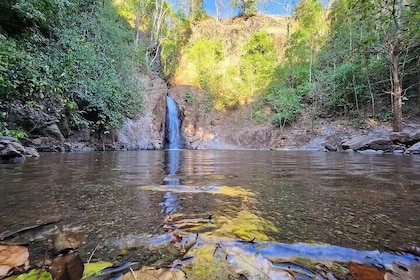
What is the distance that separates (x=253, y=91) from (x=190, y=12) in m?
12.1

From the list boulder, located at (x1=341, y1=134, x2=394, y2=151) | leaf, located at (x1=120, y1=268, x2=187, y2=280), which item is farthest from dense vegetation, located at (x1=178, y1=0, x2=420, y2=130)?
leaf, located at (x1=120, y1=268, x2=187, y2=280)

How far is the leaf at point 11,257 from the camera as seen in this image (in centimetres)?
64

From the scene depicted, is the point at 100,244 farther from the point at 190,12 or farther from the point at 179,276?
the point at 190,12

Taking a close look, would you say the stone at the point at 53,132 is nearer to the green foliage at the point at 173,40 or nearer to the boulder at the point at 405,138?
the boulder at the point at 405,138

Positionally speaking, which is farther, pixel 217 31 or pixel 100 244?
pixel 217 31

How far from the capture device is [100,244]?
2.63 ft

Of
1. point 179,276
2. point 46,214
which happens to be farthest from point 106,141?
point 179,276

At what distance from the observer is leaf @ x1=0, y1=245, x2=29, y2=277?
0.64 meters

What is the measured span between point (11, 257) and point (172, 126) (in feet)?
56.7

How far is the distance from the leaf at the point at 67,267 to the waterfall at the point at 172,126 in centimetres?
1624

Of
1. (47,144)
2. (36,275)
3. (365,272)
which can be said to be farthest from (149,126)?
(365,272)

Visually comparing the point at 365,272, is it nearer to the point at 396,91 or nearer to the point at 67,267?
the point at 67,267

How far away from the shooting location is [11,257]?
0.69m

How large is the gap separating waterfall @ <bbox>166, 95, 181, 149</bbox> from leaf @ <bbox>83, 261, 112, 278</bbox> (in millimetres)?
16275
